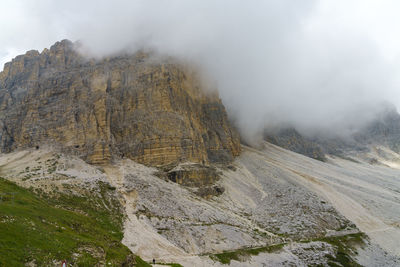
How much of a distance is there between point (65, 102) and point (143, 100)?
96.0 ft

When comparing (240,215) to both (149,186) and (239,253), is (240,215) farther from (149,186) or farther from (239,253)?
(149,186)

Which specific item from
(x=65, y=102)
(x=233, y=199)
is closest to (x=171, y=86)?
(x=65, y=102)

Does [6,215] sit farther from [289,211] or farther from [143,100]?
[143,100]

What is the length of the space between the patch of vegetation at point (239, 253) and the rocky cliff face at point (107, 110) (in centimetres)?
4898

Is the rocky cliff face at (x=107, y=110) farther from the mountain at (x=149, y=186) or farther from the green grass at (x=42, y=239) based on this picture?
the green grass at (x=42, y=239)

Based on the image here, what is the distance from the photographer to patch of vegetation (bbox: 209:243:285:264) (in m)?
51.3

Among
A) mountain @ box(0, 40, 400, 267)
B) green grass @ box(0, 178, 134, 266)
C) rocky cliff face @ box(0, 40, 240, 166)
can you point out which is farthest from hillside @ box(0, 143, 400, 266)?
green grass @ box(0, 178, 134, 266)

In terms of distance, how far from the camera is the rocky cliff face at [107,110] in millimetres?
96562

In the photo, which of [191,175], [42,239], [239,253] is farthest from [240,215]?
[42,239]

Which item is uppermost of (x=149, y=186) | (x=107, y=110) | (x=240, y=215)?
(x=107, y=110)

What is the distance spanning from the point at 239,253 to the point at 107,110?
7394cm

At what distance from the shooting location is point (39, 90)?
11038 cm

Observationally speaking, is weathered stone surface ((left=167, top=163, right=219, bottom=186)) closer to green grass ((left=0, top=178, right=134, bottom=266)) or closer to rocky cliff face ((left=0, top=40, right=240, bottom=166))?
rocky cliff face ((left=0, top=40, right=240, bottom=166))

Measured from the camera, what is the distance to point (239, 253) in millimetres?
55031
